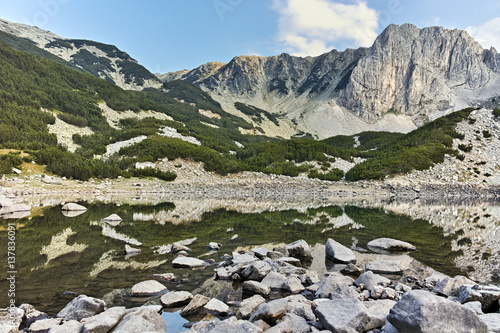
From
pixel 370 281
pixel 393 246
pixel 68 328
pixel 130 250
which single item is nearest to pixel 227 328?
pixel 68 328

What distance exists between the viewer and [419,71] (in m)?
130

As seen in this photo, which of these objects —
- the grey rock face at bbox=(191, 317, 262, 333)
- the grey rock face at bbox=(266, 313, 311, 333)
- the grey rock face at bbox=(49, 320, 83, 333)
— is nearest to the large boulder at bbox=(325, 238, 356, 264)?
the grey rock face at bbox=(266, 313, 311, 333)

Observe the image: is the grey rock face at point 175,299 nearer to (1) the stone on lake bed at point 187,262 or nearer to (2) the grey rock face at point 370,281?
(1) the stone on lake bed at point 187,262

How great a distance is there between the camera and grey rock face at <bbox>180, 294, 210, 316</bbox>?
224 inches

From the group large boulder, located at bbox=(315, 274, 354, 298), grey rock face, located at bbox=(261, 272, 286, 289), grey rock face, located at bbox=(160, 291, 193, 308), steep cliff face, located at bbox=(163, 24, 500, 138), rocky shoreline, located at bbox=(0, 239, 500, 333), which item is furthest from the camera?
steep cliff face, located at bbox=(163, 24, 500, 138)

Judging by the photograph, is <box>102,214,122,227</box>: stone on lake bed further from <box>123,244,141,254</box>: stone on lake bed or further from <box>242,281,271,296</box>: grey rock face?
<box>242,281,271,296</box>: grey rock face

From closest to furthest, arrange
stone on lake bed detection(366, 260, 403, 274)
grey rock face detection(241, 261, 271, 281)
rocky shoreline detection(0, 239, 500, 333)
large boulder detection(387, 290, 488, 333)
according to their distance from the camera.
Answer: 1. large boulder detection(387, 290, 488, 333)
2. rocky shoreline detection(0, 239, 500, 333)
3. grey rock face detection(241, 261, 271, 281)
4. stone on lake bed detection(366, 260, 403, 274)

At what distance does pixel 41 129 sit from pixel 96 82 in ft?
118

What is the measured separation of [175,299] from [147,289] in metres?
0.94

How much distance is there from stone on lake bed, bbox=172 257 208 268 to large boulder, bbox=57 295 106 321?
3.25m

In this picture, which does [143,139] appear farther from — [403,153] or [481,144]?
[481,144]

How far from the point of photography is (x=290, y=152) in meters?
58.9

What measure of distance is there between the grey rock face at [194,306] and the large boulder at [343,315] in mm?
2363

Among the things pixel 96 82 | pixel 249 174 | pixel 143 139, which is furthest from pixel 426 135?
pixel 96 82
